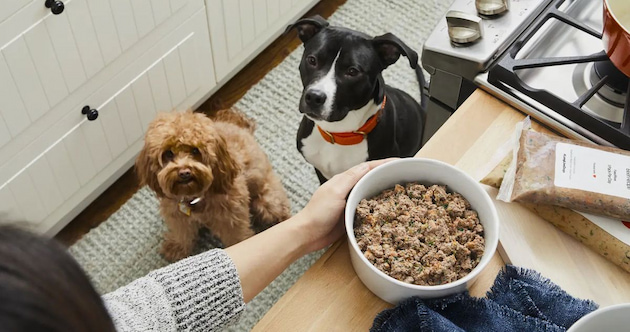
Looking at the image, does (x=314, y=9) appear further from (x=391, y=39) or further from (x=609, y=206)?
(x=609, y=206)

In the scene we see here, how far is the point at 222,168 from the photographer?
1479 mm

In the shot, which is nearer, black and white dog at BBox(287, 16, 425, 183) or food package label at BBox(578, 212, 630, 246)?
food package label at BBox(578, 212, 630, 246)

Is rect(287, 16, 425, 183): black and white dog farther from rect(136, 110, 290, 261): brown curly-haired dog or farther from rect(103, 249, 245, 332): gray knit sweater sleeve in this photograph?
rect(103, 249, 245, 332): gray knit sweater sleeve

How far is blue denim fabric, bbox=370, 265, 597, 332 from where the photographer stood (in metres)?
0.72

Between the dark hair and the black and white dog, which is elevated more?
the dark hair

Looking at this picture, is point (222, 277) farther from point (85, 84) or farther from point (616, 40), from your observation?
point (85, 84)

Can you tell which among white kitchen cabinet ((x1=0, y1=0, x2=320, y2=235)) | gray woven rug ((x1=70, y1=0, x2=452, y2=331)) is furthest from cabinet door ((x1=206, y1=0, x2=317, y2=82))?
gray woven rug ((x1=70, y1=0, x2=452, y2=331))

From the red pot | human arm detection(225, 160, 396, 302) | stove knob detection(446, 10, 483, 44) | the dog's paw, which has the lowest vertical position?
the dog's paw

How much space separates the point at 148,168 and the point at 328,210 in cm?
76

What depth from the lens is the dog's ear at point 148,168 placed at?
147 cm

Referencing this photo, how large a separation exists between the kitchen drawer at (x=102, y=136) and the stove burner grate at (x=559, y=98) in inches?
40.0

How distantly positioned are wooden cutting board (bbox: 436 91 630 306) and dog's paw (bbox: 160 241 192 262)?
1.05m

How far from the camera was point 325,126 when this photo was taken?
1.38 m

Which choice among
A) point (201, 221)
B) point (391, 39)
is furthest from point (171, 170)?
point (391, 39)
